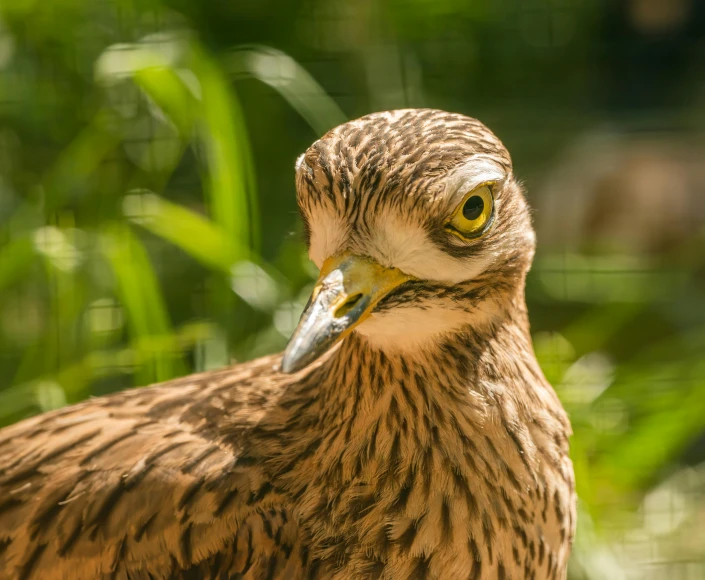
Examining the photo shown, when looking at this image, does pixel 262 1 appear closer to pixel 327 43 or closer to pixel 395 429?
pixel 327 43

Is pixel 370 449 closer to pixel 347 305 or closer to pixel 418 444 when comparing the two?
pixel 418 444

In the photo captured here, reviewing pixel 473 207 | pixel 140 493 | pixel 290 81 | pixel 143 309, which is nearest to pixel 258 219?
pixel 290 81

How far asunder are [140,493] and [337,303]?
1.56 feet

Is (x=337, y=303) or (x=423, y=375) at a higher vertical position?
(x=337, y=303)

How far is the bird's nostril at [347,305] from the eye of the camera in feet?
3.96

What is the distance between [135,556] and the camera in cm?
144

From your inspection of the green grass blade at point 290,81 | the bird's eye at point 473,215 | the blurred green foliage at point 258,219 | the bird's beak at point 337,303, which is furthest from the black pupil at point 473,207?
the green grass blade at point 290,81

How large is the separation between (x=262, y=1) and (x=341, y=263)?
2.08 m

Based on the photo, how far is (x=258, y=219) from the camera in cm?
278

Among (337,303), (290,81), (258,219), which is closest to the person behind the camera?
(337,303)

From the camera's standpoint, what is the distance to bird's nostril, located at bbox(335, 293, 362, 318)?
1208 millimetres

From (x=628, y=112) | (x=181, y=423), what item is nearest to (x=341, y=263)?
(x=181, y=423)

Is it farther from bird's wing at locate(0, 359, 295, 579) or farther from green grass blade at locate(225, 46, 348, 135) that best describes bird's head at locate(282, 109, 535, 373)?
green grass blade at locate(225, 46, 348, 135)

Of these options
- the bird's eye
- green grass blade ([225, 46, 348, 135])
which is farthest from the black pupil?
green grass blade ([225, 46, 348, 135])
